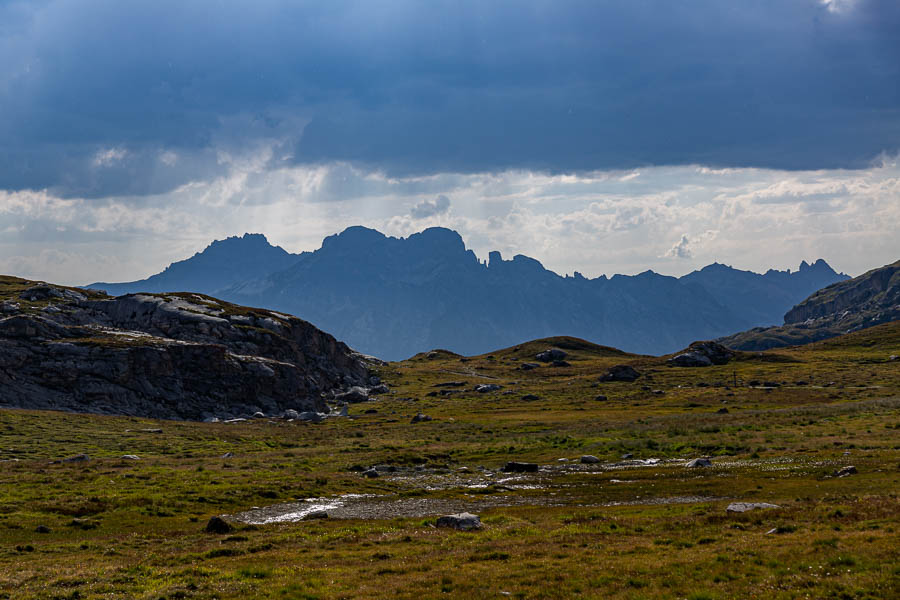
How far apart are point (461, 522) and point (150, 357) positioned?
114 metres

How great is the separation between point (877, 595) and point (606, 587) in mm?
7932

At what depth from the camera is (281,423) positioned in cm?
12425

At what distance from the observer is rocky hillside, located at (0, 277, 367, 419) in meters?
119

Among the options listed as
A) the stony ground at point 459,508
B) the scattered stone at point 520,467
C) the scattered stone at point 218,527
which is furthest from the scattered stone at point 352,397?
the scattered stone at point 218,527

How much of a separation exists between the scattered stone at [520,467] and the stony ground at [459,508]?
1.74m

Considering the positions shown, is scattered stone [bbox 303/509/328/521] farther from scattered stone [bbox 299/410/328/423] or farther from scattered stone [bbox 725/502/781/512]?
scattered stone [bbox 299/410/328/423]

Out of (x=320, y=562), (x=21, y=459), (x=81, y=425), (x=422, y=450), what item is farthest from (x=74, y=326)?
(x=320, y=562)

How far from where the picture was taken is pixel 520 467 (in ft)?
212

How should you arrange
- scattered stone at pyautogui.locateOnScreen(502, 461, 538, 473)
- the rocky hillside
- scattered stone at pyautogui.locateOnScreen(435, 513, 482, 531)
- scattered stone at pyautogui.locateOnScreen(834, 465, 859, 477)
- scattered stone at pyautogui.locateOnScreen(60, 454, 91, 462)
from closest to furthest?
scattered stone at pyautogui.locateOnScreen(435, 513, 482, 531), scattered stone at pyautogui.locateOnScreen(834, 465, 859, 477), scattered stone at pyautogui.locateOnScreen(502, 461, 538, 473), scattered stone at pyautogui.locateOnScreen(60, 454, 91, 462), the rocky hillside

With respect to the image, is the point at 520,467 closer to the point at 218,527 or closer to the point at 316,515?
the point at 316,515

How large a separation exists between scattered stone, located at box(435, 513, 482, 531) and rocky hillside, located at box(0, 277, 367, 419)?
345 feet

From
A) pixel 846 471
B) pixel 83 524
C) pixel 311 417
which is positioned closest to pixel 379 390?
pixel 311 417

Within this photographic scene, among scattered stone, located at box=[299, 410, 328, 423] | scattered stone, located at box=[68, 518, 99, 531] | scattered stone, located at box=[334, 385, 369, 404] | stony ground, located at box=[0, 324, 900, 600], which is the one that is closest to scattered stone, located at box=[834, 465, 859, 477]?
stony ground, located at box=[0, 324, 900, 600]

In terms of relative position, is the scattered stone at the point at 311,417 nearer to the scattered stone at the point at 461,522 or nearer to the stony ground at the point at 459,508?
the stony ground at the point at 459,508
